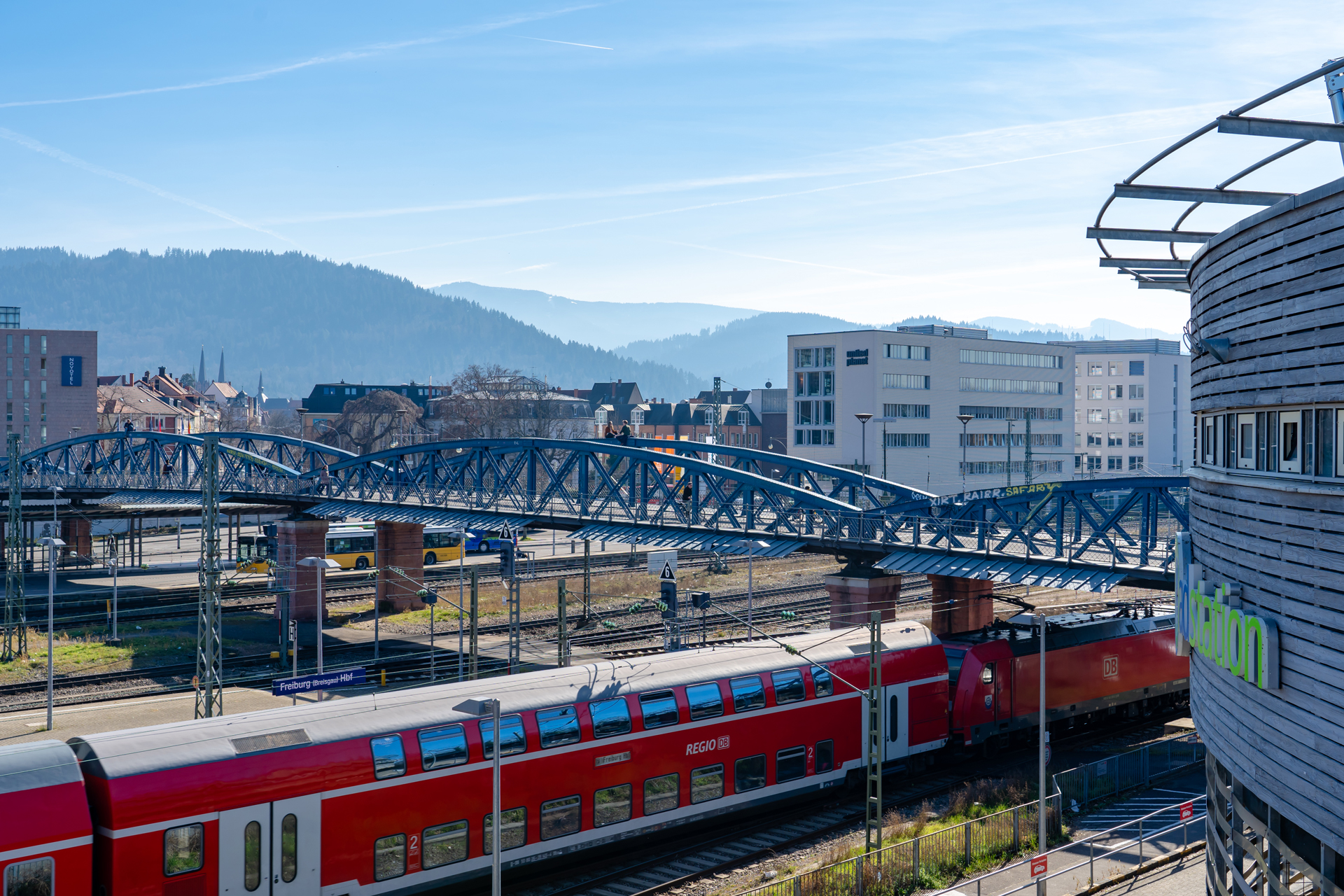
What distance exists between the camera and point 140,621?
5553cm

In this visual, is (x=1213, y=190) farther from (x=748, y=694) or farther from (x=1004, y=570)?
(x=1004, y=570)

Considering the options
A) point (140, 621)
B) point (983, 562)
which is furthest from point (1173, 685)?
point (140, 621)

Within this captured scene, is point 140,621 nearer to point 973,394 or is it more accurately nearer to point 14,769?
point 14,769

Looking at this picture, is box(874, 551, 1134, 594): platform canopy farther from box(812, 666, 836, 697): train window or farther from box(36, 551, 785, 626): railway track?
box(36, 551, 785, 626): railway track

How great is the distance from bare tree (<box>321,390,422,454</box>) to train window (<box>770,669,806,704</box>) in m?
94.2

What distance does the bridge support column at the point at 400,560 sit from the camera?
61844 millimetres

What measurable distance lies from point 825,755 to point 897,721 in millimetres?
2874

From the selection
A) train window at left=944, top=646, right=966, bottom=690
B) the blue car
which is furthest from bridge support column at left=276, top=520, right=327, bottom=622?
train window at left=944, top=646, right=966, bottom=690

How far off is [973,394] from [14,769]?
91355 millimetres

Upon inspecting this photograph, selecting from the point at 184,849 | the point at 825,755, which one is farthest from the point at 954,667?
the point at 184,849

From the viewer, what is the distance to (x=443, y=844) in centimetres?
1995

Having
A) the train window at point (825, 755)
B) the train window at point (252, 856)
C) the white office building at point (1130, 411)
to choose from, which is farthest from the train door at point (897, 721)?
the white office building at point (1130, 411)

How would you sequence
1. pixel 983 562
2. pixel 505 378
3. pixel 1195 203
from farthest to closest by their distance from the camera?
pixel 505 378 < pixel 983 562 < pixel 1195 203

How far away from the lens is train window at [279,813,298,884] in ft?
59.0
